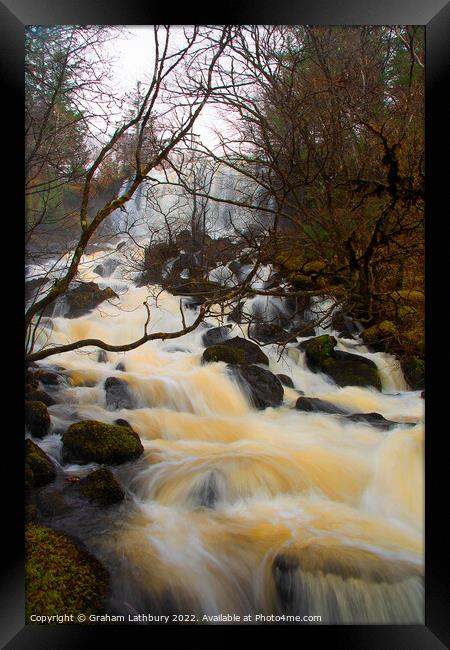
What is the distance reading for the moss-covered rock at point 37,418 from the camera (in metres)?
1.72

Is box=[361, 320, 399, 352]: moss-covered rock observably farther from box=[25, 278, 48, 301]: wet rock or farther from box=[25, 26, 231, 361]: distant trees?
box=[25, 278, 48, 301]: wet rock

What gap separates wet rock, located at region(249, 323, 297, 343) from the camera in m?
1.80

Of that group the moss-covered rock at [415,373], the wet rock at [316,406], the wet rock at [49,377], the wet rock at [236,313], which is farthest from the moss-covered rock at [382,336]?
the wet rock at [49,377]

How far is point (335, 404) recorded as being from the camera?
1.80m

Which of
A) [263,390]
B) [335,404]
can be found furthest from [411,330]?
[263,390]

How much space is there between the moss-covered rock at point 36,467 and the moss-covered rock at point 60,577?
0.23m

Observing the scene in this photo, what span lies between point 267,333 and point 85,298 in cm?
101

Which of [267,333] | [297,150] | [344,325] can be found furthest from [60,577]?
[297,150]

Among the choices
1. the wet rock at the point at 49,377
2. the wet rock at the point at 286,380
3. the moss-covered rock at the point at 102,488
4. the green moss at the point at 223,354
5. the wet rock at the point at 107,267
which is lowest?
the moss-covered rock at the point at 102,488

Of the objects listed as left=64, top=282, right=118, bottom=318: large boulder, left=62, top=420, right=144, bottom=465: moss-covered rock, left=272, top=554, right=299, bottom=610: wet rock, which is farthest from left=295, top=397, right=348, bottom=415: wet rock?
left=64, top=282, right=118, bottom=318: large boulder

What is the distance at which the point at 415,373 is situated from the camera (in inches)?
68.9

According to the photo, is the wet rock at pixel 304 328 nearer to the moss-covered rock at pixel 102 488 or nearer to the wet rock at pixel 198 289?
the wet rock at pixel 198 289
